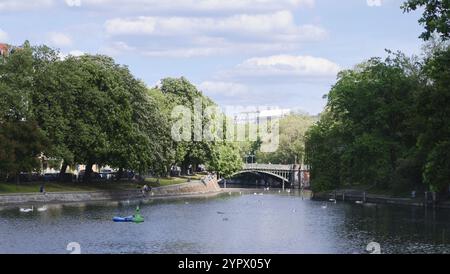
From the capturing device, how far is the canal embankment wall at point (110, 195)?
110 meters

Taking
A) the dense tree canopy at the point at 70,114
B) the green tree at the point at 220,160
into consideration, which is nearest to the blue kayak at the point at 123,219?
the dense tree canopy at the point at 70,114

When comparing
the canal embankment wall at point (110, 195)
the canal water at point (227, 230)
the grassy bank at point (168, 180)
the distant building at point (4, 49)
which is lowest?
the canal water at point (227, 230)

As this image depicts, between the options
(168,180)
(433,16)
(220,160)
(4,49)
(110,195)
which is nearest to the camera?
(433,16)

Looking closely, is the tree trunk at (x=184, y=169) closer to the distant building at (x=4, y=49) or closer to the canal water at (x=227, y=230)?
the distant building at (x=4, y=49)

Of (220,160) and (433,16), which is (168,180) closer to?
(220,160)

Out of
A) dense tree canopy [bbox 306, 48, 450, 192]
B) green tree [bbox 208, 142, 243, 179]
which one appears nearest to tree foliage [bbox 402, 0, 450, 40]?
dense tree canopy [bbox 306, 48, 450, 192]

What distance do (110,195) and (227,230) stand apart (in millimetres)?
50239

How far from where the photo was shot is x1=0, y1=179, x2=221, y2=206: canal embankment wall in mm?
109562

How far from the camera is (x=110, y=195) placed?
422 ft

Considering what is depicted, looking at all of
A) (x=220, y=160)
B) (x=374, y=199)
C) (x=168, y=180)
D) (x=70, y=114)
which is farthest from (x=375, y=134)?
(x=220, y=160)

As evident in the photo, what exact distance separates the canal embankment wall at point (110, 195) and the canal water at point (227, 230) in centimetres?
482
